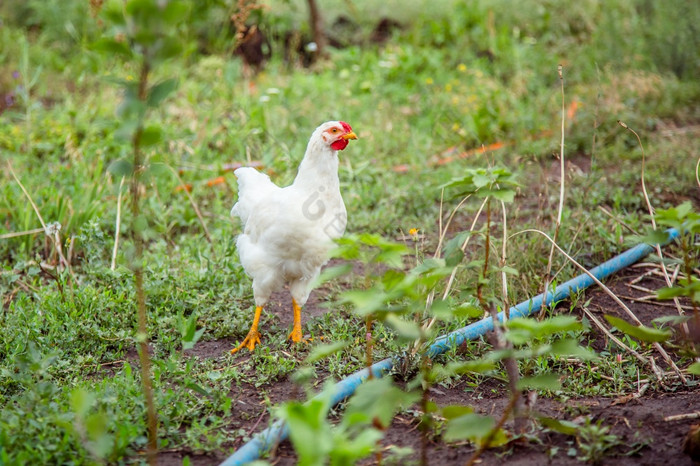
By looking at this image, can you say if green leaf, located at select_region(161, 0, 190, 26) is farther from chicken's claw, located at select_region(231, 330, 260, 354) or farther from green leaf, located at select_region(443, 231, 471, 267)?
chicken's claw, located at select_region(231, 330, 260, 354)

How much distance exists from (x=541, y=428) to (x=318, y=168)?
144 centimetres

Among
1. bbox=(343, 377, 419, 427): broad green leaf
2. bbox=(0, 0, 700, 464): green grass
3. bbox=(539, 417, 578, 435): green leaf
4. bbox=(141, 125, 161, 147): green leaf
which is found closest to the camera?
bbox=(343, 377, 419, 427): broad green leaf

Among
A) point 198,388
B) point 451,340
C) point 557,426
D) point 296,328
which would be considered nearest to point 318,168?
point 296,328

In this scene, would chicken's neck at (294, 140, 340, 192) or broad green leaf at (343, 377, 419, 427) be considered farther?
chicken's neck at (294, 140, 340, 192)

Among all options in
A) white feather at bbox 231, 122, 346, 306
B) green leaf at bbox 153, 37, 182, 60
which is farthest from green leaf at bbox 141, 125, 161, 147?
white feather at bbox 231, 122, 346, 306

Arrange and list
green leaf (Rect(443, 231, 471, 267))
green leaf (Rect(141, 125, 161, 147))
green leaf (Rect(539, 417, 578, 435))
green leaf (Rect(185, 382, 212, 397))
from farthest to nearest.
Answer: green leaf (Rect(185, 382, 212, 397)), green leaf (Rect(443, 231, 471, 267)), green leaf (Rect(539, 417, 578, 435)), green leaf (Rect(141, 125, 161, 147))

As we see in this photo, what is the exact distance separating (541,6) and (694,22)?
2.06 m

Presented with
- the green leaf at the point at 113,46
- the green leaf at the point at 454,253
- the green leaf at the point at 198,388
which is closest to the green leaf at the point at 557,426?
the green leaf at the point at 454,253

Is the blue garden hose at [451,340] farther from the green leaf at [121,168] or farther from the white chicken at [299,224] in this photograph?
the green leaf at [121,168]

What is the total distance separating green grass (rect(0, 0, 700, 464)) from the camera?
270cm

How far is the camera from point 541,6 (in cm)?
787

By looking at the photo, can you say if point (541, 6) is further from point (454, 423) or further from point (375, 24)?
point (454, 423)

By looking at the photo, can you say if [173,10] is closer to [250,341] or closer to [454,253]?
[454,253]

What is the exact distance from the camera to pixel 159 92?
1.80 m
